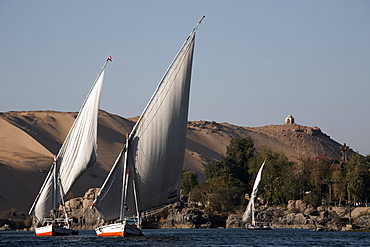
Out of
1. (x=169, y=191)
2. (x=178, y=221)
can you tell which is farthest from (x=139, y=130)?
(x=178, y=221)

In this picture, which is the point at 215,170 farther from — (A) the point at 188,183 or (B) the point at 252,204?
(B) the point at 252,204

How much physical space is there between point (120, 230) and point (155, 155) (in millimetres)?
5905

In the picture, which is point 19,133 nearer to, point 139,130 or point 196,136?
point 196,136

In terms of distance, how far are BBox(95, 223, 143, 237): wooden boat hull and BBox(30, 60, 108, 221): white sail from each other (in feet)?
14.5

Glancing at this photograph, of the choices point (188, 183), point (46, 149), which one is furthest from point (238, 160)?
point (46, 149)

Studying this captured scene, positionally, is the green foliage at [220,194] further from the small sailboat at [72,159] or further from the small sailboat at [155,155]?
the small sailboat at [155,155]

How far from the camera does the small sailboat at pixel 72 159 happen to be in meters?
44.6

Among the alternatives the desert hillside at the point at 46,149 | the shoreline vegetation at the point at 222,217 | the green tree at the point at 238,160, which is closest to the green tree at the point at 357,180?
the shoreline vegetation at the point at 222,217

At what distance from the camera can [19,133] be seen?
448 feet

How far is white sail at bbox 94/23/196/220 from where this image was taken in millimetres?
38781

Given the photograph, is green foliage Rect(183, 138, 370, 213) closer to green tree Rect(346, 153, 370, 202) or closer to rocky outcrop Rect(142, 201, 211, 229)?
green tree Rect(346, 153, 370, 202)

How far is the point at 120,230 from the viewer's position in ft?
138

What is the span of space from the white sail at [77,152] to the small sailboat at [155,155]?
461cm

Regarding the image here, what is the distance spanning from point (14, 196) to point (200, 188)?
27.8 meters
